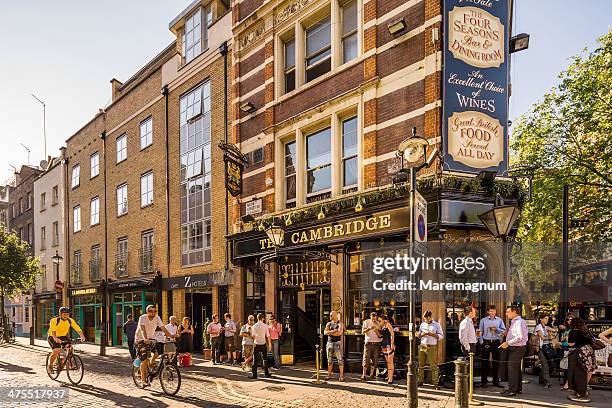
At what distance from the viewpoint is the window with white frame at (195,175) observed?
1977 cm

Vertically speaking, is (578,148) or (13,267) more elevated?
(578,148)

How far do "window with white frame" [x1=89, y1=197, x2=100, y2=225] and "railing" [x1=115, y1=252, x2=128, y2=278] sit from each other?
149 inches

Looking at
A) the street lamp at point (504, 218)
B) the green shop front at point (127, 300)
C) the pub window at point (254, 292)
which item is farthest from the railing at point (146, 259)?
the street lamp at point (504, 218)

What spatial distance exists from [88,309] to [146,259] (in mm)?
8649

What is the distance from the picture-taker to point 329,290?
46.5 feet

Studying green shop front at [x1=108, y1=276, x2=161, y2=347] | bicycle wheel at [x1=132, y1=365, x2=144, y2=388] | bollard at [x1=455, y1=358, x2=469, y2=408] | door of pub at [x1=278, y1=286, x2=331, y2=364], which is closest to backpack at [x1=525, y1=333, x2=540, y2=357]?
bollard at [x1=455, y1=358, x2=469, y2=408]

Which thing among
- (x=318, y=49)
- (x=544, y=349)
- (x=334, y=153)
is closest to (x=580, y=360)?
(x=544, y=349)

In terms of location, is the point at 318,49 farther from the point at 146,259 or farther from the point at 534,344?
the point at 146,259

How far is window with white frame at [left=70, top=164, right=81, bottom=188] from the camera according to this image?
31.3m

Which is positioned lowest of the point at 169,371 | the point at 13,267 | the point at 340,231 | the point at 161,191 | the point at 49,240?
the point at 169,371

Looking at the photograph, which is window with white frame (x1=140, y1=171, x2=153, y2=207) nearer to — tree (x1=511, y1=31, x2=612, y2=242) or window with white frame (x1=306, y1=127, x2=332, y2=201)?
window with white frame (x1=306, y1=127, x2=332, y2=201)

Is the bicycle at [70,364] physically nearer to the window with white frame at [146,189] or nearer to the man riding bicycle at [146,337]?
the man riding bicycle at [146,337]

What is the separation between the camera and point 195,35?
69.5ft

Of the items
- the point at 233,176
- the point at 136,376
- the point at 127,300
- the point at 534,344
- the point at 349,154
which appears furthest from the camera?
the point at 127,300
